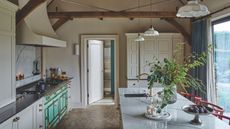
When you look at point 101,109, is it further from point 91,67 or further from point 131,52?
point 131,52

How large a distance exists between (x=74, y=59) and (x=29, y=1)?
285 centimetres

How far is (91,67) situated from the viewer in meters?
7.30

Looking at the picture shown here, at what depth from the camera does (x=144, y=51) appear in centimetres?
646

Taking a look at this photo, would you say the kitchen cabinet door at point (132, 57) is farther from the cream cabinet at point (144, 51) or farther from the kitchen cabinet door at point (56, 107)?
the kitchen cabinet door at point (56, 107)

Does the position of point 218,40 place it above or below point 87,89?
above

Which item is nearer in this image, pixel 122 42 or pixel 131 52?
pixel 131 52

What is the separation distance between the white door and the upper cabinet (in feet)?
12.0

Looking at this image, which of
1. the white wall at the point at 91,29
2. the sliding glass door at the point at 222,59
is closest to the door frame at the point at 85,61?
the white wall at the point at 91,29

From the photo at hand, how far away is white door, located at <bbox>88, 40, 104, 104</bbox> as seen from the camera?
724cm

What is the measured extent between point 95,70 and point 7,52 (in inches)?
172

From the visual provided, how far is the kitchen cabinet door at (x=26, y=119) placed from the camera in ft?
10.1

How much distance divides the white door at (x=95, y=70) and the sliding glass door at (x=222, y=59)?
3.57 meters

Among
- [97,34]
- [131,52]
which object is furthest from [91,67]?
[131,52]

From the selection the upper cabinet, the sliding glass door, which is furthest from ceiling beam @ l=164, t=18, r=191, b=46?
the upper cabinet
